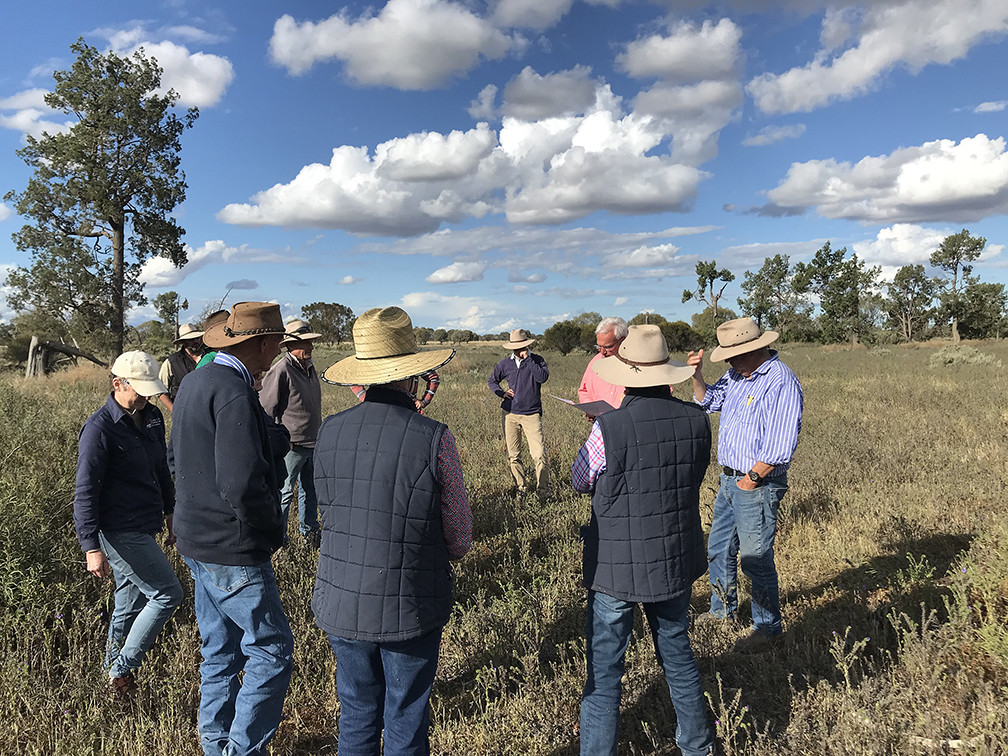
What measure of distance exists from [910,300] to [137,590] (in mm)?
81476

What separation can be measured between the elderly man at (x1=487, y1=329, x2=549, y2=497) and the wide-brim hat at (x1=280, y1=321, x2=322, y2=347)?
2.48 metres

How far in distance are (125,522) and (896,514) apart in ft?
21.2

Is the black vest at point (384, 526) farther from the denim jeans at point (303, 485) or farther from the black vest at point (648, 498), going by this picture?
the denim jeans at point (303, 485)

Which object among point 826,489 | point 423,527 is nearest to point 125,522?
point 423,527

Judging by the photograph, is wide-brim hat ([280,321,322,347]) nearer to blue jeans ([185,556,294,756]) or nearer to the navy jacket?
the navy jacket

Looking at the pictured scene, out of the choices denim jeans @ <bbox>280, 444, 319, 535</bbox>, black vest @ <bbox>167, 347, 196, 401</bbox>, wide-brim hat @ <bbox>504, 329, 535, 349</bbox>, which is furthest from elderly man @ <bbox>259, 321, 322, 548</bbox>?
wide-brim hat @ <bbox>504, 329, 535, 349</bbox>

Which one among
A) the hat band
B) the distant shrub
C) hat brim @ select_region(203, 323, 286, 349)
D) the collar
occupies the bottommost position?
the distant shrub

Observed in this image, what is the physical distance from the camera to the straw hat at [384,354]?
224 cm

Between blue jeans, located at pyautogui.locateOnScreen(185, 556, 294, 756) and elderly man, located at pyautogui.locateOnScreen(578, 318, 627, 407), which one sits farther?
elderly man, located at pyautogui.locateOnScreen(578, 318, 627, 407)

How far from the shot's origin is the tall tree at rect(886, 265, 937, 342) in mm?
65831

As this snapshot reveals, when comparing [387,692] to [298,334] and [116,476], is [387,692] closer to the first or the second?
[116,476]

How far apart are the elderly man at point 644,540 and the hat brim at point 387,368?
77 cm

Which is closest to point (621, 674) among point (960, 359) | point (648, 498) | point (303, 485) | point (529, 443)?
point (648, 498)

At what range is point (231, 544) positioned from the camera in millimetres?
2457
